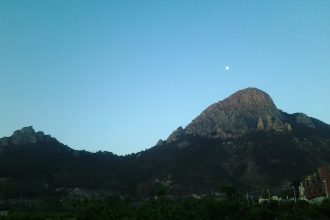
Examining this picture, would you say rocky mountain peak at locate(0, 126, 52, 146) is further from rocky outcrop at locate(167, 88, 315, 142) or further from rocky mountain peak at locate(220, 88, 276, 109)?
rocky mountain peak at locate(220, 88, 276, 109)

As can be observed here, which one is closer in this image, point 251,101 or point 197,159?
point 197,159

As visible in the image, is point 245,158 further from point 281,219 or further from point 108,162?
point 281,219

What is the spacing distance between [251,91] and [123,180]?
86603 millimetres

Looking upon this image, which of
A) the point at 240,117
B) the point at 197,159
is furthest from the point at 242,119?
the point at 197,159

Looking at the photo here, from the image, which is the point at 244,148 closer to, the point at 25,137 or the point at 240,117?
the point at 240,117

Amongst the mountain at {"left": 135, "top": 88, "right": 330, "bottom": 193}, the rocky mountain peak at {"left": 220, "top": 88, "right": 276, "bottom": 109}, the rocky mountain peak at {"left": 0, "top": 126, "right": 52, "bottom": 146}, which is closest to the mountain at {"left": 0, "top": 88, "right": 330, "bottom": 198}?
the mountain at {"left": 135, "top": 88, "right": 330, "bottom": 193}

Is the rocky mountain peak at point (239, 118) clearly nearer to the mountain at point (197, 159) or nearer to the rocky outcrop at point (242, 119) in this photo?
the rocky outcrop at point (242, 119)

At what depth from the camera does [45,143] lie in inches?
6393

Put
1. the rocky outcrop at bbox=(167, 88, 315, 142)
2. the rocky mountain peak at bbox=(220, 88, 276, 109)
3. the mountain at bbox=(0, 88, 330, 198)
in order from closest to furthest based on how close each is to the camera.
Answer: the mountain at bbox=(0, 88, 330, 198) → the rocky outcrop at bbox=(167, 88, 315, 142) → the rocky mountain peak at bbox=(220, 88, 276, 109)

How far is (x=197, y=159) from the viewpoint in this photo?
148000mm

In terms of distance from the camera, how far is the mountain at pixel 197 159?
4788 inches

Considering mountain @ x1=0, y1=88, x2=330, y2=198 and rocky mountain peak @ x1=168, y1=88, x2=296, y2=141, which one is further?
rocky mountain peak @ x1=168, y1=88, x2=296, y2=141

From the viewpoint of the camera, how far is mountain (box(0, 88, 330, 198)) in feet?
399

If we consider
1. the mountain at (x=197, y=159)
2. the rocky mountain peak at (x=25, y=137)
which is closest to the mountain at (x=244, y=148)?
the mountain at (x=197, y=159)
